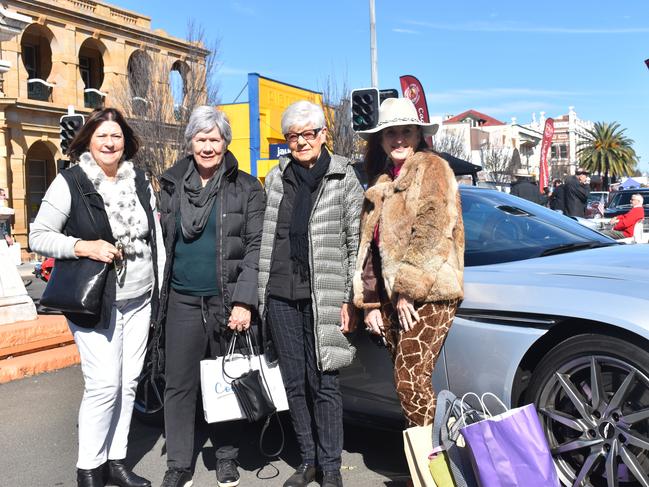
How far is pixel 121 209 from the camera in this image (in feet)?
11.6

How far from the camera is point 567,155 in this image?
359ft

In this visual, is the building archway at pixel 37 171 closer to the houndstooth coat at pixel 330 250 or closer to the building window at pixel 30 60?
the building window at pixel 30 60

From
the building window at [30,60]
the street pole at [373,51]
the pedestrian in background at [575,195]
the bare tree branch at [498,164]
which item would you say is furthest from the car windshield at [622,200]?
the bare tree branch at [498,164]

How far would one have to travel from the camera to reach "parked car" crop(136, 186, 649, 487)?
2.74 metres

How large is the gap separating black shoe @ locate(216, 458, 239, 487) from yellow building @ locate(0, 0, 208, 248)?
19874 mm

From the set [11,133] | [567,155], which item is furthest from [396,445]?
[567,155]

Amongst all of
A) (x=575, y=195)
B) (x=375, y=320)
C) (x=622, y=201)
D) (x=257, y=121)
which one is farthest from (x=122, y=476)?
(x=257, y=121)

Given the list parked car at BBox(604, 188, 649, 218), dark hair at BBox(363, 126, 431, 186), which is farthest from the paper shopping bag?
parked car at BBox(604, 188, 649, 218)

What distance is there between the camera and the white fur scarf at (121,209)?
11.5ft

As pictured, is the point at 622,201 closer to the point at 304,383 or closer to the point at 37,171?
the point at 304,383

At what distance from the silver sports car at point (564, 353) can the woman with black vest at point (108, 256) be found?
1.26 meters

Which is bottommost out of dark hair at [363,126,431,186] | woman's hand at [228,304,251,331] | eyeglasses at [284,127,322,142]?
woman's hand at [228,304,251,331]

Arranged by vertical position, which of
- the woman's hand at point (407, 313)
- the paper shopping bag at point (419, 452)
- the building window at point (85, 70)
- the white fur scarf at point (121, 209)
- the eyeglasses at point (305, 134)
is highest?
the building window at point (85, 70)

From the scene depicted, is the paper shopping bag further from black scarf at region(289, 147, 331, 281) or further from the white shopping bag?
black scarf at region(289, 147, 331, 281)
